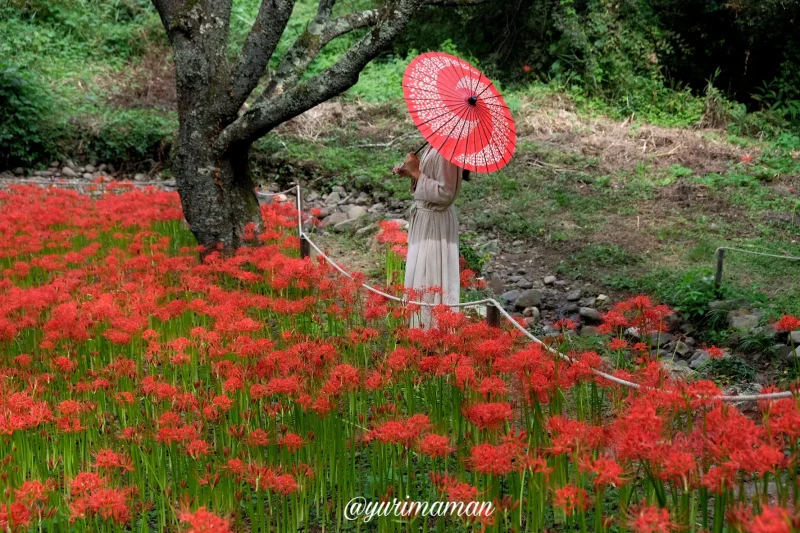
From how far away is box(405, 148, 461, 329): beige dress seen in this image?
623 cm

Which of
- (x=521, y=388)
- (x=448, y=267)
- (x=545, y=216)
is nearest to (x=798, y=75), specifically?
(x=545, y=216)

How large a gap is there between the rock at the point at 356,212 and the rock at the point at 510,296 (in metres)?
3.06

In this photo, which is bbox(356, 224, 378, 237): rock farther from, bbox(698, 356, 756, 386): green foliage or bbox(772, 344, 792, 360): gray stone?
bbox(772, 344, 792, 360): gray stone

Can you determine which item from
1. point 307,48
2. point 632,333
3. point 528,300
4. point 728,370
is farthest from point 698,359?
point 307,48

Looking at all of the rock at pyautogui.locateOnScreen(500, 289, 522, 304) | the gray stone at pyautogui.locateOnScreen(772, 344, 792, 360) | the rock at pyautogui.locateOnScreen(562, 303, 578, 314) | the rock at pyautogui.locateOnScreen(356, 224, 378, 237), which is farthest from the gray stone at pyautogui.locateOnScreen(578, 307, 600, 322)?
the rock at pyautogui.locateOnScreen(356, 224, 378, 237)

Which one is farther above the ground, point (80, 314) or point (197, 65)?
point (197, 65)

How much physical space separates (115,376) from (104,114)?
1106 centimetres

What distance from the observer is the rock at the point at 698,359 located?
6.22 metres

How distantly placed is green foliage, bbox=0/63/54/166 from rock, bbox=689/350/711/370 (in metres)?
10.9

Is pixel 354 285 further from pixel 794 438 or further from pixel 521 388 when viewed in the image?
pixel 794 438

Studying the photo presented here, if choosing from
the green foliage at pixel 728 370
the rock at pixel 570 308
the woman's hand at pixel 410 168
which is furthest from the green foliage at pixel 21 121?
the green foliage at pixel 728 370

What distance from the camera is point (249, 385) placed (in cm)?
427

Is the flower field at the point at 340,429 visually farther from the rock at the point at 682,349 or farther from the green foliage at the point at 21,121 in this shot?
the green foliage at the point at 21,121

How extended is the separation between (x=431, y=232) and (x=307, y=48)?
103 inches
